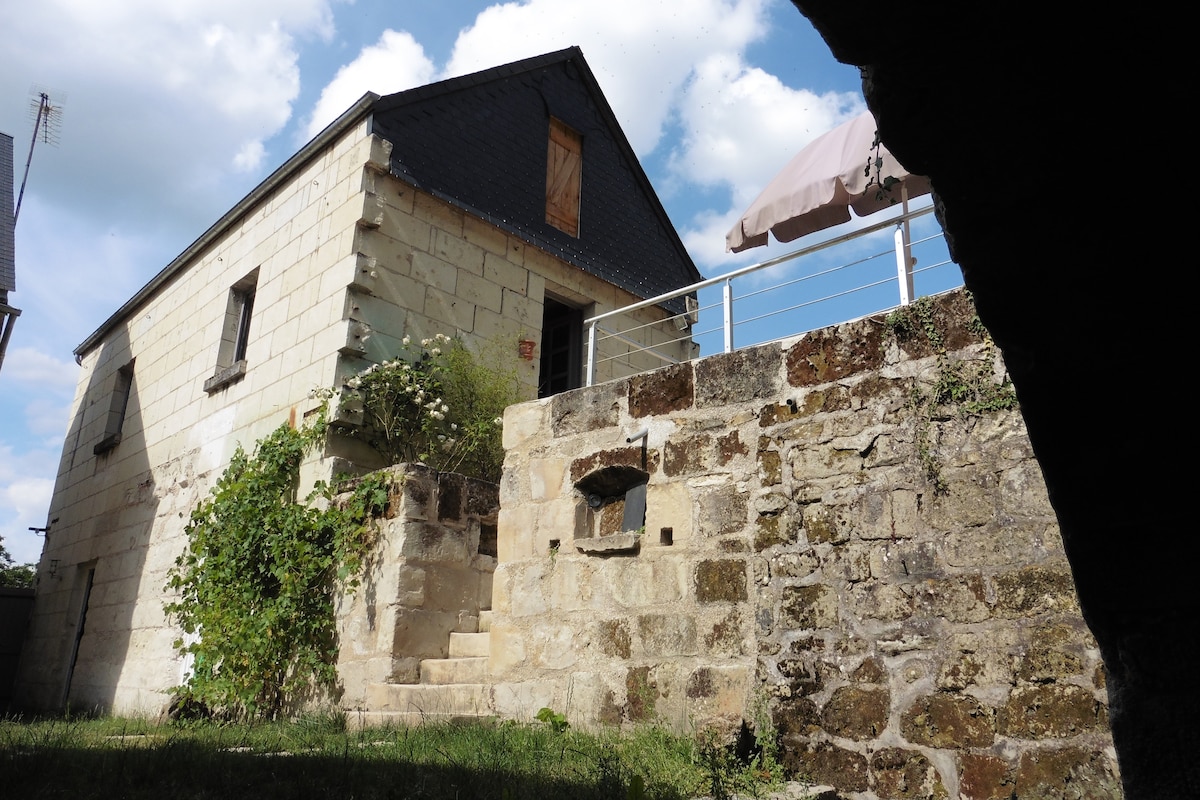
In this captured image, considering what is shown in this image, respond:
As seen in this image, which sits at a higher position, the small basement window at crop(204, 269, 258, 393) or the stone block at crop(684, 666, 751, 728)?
the small basement window at crop(204, 269, 258, 393)

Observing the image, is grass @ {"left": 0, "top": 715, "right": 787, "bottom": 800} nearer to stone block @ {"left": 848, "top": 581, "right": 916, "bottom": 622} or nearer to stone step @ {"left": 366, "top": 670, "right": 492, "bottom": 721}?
stone step @ {"left": 366, "top": 670, "right": 492, "bottom": 721}

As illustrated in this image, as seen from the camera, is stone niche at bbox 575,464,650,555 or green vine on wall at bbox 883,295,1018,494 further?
stone niche at bbox 575,464,650,555

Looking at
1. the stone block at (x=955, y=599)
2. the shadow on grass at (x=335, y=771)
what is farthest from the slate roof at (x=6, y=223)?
the stone block at (x=955, y=599)

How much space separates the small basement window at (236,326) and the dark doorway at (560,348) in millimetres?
2811

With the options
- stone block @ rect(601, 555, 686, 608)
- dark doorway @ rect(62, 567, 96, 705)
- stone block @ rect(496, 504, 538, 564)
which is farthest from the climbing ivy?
dark doorway @ rect(62, 567, 96, 705)

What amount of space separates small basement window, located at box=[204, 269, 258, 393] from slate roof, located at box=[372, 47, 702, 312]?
6.96 ft

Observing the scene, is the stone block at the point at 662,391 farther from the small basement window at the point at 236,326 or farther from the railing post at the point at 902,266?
the small basement window at the point at 236,326

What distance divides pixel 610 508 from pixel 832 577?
4.47 feet

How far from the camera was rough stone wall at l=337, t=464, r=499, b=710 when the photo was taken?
5.40 metres

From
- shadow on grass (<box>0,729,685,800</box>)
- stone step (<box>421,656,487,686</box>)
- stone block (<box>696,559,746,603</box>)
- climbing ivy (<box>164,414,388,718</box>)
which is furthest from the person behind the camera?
climbing ivy (<box>164,414,388,718</box>)

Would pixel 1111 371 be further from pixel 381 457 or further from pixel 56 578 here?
pixel 56 578

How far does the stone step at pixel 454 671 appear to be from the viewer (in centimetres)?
524

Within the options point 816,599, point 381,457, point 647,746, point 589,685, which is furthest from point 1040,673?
point 381,457

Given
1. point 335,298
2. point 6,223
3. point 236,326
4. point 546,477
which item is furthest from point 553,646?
point 6,223
